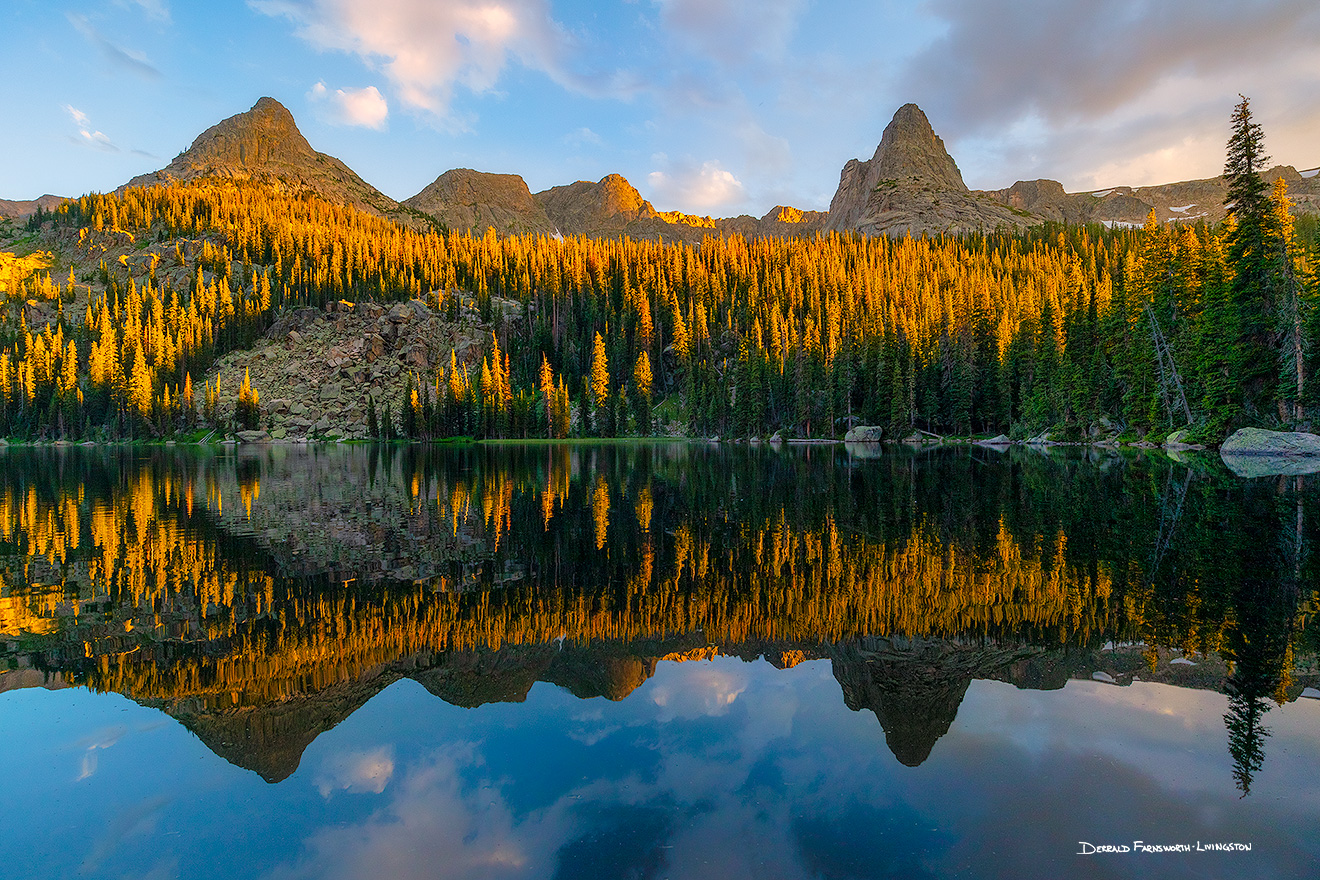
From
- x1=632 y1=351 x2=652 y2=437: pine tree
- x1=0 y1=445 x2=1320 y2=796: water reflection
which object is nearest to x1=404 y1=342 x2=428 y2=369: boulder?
x1=632 y1=351 x2=652 y2=437: pine tree

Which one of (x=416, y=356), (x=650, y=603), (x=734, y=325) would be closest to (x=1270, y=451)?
(x=650, y=603)

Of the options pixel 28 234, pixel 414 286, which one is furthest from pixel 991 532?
pixel 28 234

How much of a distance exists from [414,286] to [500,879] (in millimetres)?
158244

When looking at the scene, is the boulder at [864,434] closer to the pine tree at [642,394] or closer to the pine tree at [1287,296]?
the pine tree at [642,394]

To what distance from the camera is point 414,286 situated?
147 metres

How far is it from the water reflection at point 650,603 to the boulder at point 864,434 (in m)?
64.8

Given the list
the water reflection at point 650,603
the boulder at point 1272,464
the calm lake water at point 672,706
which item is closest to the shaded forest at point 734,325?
the boulder at point 1272,464

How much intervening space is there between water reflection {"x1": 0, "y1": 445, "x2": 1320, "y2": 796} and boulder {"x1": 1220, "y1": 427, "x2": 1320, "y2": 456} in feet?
76.2

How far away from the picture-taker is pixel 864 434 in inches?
3509

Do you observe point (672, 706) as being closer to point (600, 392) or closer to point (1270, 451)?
point (1270, 451)

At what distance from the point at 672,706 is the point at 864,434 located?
86.1 m

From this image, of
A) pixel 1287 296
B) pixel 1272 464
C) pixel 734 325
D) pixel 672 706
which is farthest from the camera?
pixel 734 325

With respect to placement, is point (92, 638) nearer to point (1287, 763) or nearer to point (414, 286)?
point (1287, 763)

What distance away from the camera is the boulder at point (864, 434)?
89.4 meters
